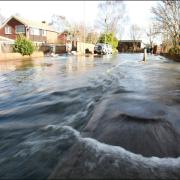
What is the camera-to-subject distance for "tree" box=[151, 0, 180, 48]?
3697 centimetres

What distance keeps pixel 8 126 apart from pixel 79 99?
10.6 ft

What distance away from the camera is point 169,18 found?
125ft

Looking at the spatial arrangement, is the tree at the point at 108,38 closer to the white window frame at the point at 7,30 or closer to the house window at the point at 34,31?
the house window at the point at 34,31

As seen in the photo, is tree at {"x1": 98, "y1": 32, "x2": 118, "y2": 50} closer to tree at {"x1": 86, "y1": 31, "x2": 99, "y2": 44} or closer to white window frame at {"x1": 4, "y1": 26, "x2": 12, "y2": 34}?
tree at {"x1": 86, "y1": 31, "x2": 99, "y2": 44}

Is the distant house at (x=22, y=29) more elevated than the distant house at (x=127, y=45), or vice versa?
the distant house at (x=22, y=29)

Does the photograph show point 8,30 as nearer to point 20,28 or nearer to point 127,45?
point 20,28

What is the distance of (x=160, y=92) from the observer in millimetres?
10727

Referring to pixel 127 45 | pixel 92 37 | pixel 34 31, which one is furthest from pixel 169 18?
pixel 127 45

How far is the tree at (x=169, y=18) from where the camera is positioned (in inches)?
1455

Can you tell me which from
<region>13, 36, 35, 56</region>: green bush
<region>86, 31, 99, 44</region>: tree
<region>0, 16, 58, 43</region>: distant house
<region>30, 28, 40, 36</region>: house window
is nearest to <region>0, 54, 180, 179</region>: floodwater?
<region>13, 36, 35, 56</region>: green bush

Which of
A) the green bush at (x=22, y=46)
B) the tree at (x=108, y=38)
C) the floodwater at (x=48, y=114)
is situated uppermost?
the tree at (x=108, y=38)

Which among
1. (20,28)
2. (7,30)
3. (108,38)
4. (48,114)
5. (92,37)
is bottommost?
(48,114)

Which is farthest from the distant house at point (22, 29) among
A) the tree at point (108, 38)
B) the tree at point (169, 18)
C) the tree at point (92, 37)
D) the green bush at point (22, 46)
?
the tree at point (169, 18)

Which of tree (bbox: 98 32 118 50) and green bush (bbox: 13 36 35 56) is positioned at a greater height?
tree (bbox: 98 32 118 50)
